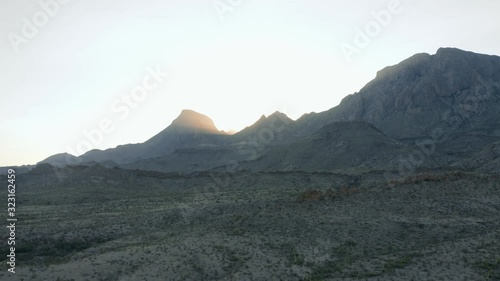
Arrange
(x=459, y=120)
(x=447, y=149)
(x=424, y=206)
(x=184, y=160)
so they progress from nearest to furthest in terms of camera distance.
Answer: (x=424, y=206), (x=447, y=149), (x=459, y=120), (x=184, y=160)

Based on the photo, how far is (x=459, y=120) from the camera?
15588cm

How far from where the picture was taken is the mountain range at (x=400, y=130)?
384 ft

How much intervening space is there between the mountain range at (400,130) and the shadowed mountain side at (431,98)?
316 millimetres

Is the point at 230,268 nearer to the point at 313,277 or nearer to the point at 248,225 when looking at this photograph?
the point at 313,277

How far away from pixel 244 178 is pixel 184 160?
10444 centimetres

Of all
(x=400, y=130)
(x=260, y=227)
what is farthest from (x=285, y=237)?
(x=400, y=130)

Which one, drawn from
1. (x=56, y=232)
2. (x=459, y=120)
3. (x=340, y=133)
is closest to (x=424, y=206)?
(x=56, y=232)

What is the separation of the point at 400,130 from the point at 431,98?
20598mm

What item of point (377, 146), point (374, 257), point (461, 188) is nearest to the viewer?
point (374, 257)

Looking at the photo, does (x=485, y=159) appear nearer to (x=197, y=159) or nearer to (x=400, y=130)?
(x=400, y=130)

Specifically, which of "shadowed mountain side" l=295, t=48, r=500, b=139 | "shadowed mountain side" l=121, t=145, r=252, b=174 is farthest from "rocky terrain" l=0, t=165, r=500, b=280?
"shadowed mountain side" l=295, t=48, r=500, b=139

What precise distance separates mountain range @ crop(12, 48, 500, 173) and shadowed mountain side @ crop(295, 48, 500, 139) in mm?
316

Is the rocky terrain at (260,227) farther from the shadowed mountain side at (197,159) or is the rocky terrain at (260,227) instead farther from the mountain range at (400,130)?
the shadowed mountain side at (197,159)

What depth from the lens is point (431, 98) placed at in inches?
6649
